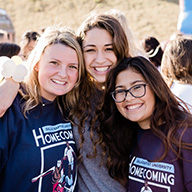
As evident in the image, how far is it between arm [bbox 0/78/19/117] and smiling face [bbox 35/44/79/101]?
0.33m

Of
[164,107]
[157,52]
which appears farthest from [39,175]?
[157,52]

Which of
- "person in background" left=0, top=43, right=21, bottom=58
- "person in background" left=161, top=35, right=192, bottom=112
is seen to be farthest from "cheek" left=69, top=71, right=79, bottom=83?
"person in background" left=0, top=43, right=21, bottom=58

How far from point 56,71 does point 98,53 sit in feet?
1.72

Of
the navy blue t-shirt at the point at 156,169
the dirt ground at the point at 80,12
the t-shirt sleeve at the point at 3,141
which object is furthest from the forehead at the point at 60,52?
the dirt ground at the point at 80,12

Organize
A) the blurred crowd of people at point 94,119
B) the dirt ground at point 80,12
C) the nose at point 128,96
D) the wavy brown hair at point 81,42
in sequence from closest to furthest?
the blurred crowd of people at point 94,119 < the nose at point 128,96 < the wavy brown hair at point 81,42 < the dirt ground at point 80,12

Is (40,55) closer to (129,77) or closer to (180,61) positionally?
(129,77)

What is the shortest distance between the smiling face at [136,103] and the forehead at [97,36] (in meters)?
0.49

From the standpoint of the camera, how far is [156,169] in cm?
181

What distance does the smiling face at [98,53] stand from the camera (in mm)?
2395

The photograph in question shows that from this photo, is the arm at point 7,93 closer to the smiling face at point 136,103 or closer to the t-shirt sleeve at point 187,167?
the smiling face at point 136,103

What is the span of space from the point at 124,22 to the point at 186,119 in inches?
77.3

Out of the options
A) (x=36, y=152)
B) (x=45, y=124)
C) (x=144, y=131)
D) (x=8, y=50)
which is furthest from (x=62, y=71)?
(x=8, y=50)

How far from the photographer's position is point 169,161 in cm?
178

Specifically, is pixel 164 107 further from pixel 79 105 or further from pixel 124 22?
pixel 124 22
